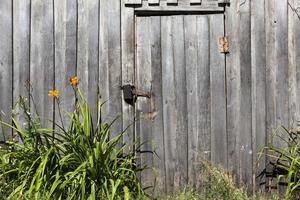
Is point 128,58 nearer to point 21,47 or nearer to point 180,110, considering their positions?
point 180,110

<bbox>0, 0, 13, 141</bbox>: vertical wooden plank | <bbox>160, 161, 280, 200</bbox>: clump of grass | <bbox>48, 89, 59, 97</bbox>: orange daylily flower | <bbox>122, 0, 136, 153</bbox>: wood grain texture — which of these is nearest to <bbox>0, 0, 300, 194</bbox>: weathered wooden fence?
<bbox>122, 0, 136, 153</bbox>: wood grain texture

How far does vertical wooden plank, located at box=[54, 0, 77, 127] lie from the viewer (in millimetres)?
6742

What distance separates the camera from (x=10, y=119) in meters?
6.77

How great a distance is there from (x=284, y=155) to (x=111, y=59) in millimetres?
2308

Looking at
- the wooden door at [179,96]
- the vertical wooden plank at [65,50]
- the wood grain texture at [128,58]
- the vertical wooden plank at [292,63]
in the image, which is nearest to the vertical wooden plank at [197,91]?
the wooden door at [179,96]

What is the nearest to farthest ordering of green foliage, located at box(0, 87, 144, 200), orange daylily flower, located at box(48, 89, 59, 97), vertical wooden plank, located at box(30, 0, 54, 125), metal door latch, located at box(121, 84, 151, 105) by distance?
green foliage, located at box(0, 87, 144, 200)
orange daylily flower, located at box(48, 89, 59, 97)
metal door latch, located at box(121, 84, 151, 105)
vertical wooden plank, located at box(30, 0, 54, 125)

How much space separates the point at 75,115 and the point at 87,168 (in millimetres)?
709

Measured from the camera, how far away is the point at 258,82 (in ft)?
22.1

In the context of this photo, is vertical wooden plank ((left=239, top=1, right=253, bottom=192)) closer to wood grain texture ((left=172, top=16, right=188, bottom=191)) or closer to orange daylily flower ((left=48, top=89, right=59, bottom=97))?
wood grain texture ((left=172, top=16, right=188, bottom=191))

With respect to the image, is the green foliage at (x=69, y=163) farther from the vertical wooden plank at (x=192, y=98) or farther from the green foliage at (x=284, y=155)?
the green foliage at (x=284, y=155)

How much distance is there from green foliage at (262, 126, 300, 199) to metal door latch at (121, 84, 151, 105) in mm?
1592

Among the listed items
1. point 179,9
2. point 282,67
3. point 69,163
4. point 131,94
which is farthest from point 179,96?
point 69,163

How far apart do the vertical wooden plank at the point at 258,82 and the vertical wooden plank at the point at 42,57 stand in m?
2.41

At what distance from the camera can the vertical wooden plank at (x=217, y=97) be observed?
6719mm
